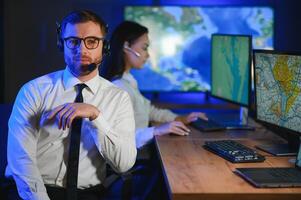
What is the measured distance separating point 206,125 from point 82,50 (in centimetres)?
111

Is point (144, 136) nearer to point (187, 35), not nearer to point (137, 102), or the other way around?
point (137, 102)

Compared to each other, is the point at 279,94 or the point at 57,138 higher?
the point at 279,94

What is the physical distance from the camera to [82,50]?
2000mm

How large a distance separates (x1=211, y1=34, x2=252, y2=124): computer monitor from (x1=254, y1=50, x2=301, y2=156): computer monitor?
1.14ft

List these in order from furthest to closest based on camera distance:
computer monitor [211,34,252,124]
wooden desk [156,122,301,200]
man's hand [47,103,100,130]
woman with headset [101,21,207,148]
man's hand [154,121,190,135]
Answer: woman with headset [101,21,207,148]
computer monitor [211,34,252,124]
man's hand [154,121,190,135]
man's hand [47,103,100,130]
wooden desk [156,122,301,200]

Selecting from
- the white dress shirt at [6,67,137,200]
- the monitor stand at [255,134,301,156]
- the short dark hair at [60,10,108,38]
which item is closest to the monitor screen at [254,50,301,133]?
the monitor stand at [255,134,301,156]

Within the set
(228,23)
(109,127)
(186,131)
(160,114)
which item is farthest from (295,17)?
(109,127)

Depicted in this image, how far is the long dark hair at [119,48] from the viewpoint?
293 centimetres

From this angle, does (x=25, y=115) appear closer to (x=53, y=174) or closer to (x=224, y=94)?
(x=53, y=174)

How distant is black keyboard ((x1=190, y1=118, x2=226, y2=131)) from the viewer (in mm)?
2801

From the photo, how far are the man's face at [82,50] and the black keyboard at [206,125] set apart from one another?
0.97m

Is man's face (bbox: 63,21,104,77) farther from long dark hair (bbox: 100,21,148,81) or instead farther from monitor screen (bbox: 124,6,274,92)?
monitor screen (bbox: 124,6,274,92)

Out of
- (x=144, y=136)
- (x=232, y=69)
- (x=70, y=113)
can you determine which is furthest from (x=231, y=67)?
(x=70, y=113)

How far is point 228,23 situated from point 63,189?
104 inches
